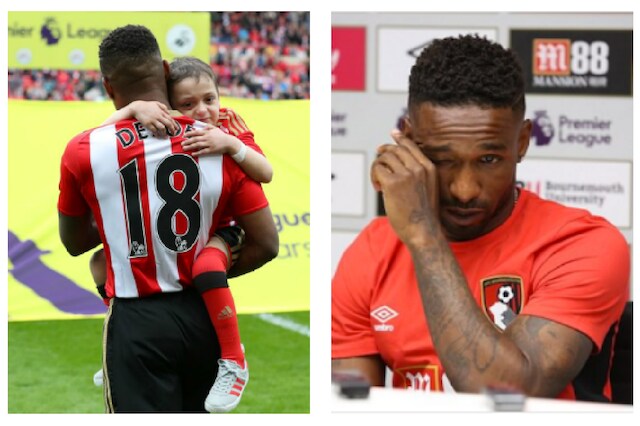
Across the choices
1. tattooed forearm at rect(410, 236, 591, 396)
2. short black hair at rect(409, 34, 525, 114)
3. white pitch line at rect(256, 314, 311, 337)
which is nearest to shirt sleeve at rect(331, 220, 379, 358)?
tattooed forearm at rect(410, 236, 591, 396)

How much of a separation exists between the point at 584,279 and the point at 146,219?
1216 mm

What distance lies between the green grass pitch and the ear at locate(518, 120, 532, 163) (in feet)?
5.47

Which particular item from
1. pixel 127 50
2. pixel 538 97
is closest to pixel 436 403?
pixel 538 97

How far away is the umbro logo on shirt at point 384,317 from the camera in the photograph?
2.86 m

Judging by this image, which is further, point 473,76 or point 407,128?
point 407,128

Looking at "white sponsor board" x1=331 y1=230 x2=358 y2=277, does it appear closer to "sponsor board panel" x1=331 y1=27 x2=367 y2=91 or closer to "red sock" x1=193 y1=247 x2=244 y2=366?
"red sock" x1=193 y1=247 x2=244 y2=366

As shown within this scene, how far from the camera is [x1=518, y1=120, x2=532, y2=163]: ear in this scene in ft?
9.40

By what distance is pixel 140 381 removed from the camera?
10.3 feet

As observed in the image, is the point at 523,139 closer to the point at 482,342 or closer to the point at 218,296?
the point at 482,342

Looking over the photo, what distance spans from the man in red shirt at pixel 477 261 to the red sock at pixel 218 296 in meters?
0.42

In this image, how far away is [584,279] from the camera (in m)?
2.73

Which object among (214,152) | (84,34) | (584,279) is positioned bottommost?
(584,279)

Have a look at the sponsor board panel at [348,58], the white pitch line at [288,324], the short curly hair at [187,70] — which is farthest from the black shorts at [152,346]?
the white pitch line at [288,324]

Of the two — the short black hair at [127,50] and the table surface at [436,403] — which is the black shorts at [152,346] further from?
the short black hair at [127,50]
